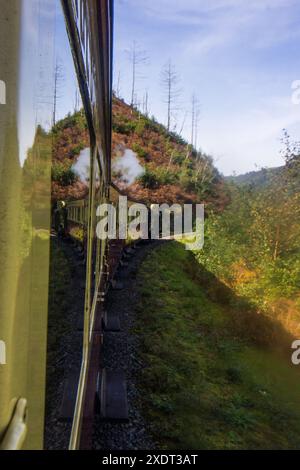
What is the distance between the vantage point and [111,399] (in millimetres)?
4242

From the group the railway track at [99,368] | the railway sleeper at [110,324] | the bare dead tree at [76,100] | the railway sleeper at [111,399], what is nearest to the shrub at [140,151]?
the railway track at [99,368]

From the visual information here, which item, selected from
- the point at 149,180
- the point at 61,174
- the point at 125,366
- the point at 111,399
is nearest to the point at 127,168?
the point at 149,180

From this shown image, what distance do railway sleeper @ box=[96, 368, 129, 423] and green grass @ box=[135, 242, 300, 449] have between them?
0.66 meters

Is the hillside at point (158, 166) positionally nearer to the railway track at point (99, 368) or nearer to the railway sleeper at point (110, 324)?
the railway sleeper at point (110, 324)

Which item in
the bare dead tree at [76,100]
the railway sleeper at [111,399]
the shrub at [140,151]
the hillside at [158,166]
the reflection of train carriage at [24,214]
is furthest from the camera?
the shrub at [140,151]

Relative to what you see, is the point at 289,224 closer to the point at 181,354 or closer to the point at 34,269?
the point at 181,354

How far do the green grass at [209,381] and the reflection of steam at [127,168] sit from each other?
34215 mm

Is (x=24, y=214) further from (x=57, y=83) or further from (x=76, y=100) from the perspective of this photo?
(x=76, y=100)

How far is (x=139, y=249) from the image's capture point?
69.8 ft

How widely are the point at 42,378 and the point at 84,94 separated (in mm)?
1420

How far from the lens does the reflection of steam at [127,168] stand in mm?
46625

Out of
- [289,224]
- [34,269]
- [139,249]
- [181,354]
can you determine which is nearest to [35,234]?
[34,269]

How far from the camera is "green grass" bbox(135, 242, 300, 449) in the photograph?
5.16 metres

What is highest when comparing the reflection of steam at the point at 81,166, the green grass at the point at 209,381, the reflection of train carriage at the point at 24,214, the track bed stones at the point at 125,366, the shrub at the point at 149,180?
the shrub at the point at 149,180
